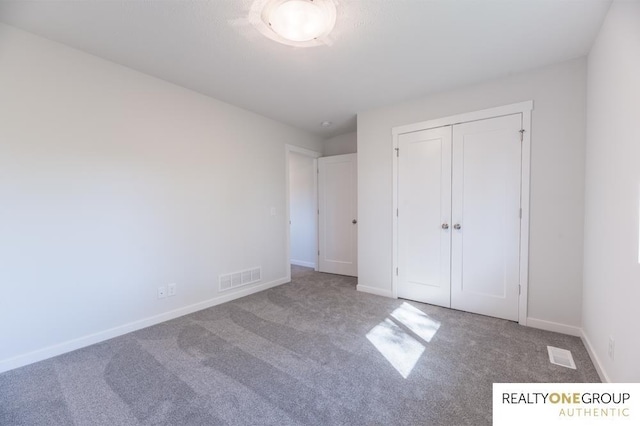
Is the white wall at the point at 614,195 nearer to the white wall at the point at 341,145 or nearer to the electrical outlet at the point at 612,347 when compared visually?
the electrical outlet at the point at 612,347

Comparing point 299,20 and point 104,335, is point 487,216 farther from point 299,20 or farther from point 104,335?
point 104,335

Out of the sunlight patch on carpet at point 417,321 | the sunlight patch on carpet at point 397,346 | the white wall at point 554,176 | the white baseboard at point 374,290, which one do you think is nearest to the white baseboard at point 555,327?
the white wall at point 554,176

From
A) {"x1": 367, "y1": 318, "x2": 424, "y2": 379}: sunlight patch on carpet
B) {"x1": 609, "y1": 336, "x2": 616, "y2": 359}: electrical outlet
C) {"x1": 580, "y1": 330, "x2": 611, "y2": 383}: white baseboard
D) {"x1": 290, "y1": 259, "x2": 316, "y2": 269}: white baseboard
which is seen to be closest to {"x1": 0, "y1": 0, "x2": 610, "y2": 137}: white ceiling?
{"x1": 609, "y1": 336, "x2": 616, "y2": 359}: electrical outlet

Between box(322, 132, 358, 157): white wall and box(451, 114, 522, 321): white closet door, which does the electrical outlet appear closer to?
box(451, 114, 522, 321): white closet door

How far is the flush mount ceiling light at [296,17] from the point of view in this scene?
5.35ft

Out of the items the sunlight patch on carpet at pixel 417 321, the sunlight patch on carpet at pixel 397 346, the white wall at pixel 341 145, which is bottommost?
the sunlight patch on carpet at pixel 417 321

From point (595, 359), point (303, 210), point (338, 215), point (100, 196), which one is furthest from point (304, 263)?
point (595, 359)

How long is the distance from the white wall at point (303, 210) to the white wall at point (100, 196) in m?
1.74

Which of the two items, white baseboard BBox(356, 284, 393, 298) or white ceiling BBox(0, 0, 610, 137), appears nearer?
white ceiling BBox(0, 0, 610, 137)

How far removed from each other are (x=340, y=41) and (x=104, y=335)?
10.6 feet

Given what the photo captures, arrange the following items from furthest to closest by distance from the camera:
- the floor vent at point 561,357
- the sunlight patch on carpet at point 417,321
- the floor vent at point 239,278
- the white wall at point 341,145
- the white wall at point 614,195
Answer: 1. the white wall at point 341,145
2. the floor vent at point 239,278
3. the sunlight patch on carpet at point 417,321
4. the floor vent at point 561,357
5. the white wall at point 614,195

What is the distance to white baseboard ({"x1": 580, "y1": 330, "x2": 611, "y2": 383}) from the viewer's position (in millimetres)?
1715

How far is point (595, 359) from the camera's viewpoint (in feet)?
6.31

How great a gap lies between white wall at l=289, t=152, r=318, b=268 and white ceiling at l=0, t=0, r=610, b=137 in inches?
84.3
